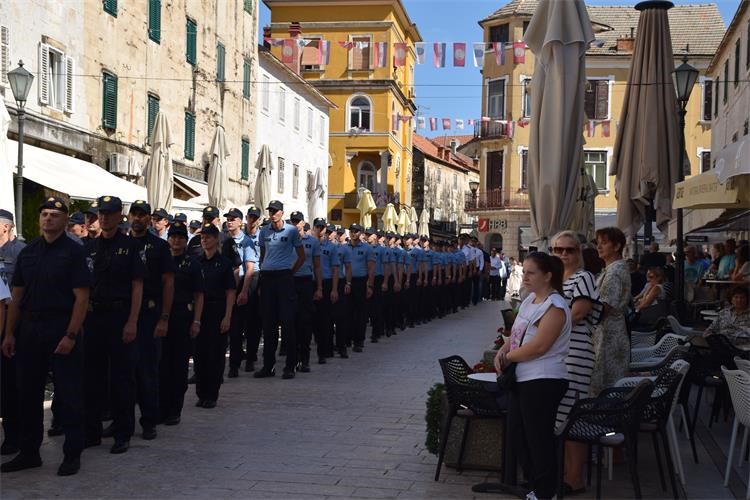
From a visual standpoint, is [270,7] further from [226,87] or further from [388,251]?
[388,251]

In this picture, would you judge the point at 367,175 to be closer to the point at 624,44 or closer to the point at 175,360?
the point at 624,44

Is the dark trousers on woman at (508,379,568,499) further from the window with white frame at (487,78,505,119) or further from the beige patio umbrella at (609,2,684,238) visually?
the window with white frame at (487,78,505,119)

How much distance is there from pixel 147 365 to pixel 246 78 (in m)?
28.4

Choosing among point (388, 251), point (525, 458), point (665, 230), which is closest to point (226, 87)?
point (388, 251)

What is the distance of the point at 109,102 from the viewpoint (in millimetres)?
24266

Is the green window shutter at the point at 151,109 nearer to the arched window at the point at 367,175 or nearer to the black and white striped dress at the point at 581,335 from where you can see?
the black and white striped dress at the point at 581,335

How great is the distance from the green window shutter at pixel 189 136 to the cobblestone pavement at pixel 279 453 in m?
18.3

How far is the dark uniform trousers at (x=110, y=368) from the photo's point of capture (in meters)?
7.94

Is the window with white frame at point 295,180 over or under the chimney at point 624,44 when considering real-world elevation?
under

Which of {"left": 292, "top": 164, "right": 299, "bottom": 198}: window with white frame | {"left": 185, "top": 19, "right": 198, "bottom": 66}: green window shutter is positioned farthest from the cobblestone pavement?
{"left": 292, "top": 164, "right": 299, "bottom": 198}: window with white frame

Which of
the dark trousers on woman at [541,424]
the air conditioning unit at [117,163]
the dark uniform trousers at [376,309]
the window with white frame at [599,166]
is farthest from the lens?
the window with white frame at [599,166]

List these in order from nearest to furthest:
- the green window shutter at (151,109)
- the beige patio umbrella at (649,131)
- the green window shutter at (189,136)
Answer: the beige patio umbrella at (649,131)
the green window shutter at (151,109)
the green window shutter at (189,136)

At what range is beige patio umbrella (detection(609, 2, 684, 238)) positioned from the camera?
14.2 metres

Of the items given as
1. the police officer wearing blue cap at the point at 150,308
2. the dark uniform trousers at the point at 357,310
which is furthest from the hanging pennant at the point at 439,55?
the police officer wearing blue cap at the point at 150,308
